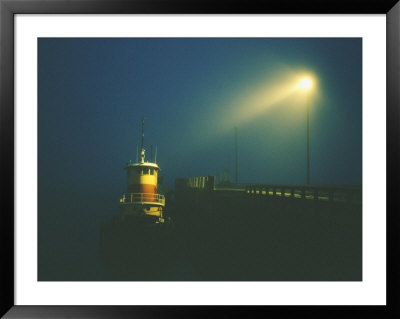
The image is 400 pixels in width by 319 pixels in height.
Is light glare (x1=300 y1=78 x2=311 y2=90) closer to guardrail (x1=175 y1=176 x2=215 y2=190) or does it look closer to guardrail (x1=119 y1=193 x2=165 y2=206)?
guardrail (x1=175 y1=176 x2=215 y2=190)

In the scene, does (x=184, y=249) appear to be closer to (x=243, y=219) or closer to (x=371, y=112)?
(x=243, y=219)

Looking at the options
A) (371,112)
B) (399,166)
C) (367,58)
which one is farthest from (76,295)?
(367,58)

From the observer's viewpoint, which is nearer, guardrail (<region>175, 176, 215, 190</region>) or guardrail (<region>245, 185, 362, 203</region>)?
guardrail (<region>245, 185, 362, 203</region>)

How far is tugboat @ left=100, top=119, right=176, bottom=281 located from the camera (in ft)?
10.6

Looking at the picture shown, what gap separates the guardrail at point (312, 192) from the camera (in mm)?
2818

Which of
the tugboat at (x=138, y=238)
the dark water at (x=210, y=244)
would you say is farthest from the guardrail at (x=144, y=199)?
the dark water at (x=210, y=244)

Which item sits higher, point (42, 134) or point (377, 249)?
point (42, 134)

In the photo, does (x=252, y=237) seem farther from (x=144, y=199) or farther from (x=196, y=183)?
(x=144, y=199)

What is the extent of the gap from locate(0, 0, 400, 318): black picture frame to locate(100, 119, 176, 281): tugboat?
2.93ft

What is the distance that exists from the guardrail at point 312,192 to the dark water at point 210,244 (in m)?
0.09

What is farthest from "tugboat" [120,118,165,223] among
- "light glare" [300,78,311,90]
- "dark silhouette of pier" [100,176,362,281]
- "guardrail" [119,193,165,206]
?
"light glare" [300,78,311,90]

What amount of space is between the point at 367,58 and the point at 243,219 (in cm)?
199

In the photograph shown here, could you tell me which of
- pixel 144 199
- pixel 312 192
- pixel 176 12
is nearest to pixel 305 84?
pixel 312 192

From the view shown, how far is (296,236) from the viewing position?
3.12 m
